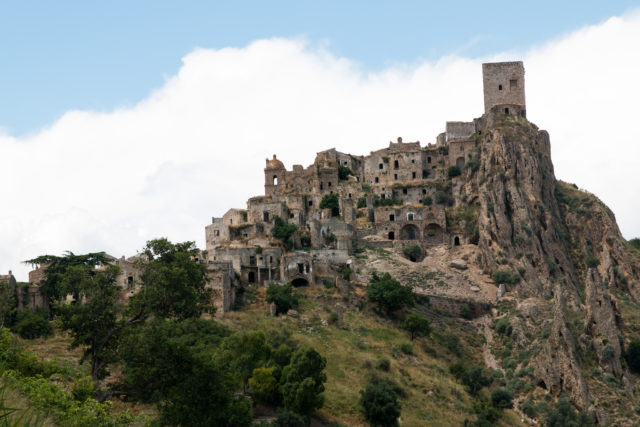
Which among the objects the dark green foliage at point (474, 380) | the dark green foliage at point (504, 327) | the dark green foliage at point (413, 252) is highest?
the dark green foliage at point (413, 252)

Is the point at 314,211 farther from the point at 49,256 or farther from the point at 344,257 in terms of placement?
the point at 49,256

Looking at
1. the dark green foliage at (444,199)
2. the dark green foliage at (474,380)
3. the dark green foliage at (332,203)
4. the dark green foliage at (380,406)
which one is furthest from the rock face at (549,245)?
the dark green foliage at (380,406)

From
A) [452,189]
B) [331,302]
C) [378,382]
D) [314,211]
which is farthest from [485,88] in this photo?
[378,382]

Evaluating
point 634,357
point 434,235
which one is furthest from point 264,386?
point 434,235

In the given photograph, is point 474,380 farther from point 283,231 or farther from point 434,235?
point 283,231

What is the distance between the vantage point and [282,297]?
6500 centimetres

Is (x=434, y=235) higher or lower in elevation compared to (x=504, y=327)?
higher

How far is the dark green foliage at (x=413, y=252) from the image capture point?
8244 cm

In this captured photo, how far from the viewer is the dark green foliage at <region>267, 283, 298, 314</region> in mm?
64750

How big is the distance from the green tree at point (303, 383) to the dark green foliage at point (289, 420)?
1127 millimetres

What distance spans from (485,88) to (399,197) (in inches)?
744

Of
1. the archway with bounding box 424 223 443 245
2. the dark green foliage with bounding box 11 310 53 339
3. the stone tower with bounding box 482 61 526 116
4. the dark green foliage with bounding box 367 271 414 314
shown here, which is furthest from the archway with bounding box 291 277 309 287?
the stone tower with bounding box 482 61 526 116

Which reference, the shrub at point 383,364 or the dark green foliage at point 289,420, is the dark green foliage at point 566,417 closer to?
the shrub at point 383,364

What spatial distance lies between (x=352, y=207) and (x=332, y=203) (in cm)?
318
